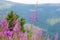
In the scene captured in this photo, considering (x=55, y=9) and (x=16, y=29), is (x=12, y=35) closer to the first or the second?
(x=16, y=29)

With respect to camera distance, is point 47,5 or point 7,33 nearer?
point 7,33

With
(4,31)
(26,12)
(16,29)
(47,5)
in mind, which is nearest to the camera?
(16,29)

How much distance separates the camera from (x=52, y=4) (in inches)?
329

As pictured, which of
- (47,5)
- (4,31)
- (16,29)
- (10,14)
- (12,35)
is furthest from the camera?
(47,5)

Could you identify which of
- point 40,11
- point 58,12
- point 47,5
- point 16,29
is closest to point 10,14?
point 16,29

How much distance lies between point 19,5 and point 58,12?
149 cm

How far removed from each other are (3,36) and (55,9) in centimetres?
610

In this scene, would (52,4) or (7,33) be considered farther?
(52,4)

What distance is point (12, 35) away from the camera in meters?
1.96

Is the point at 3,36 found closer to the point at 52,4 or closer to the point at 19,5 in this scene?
the point at 19,5

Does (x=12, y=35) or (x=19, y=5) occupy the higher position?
(x=12, y=35)

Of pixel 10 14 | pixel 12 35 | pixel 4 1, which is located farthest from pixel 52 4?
pixel 12 35

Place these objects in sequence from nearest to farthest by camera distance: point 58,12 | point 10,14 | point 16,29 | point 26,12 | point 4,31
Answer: point 16,29, point 4,31, point 10,14, point 26,12, point 58,12

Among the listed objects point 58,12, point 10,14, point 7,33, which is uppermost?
point 7,33
